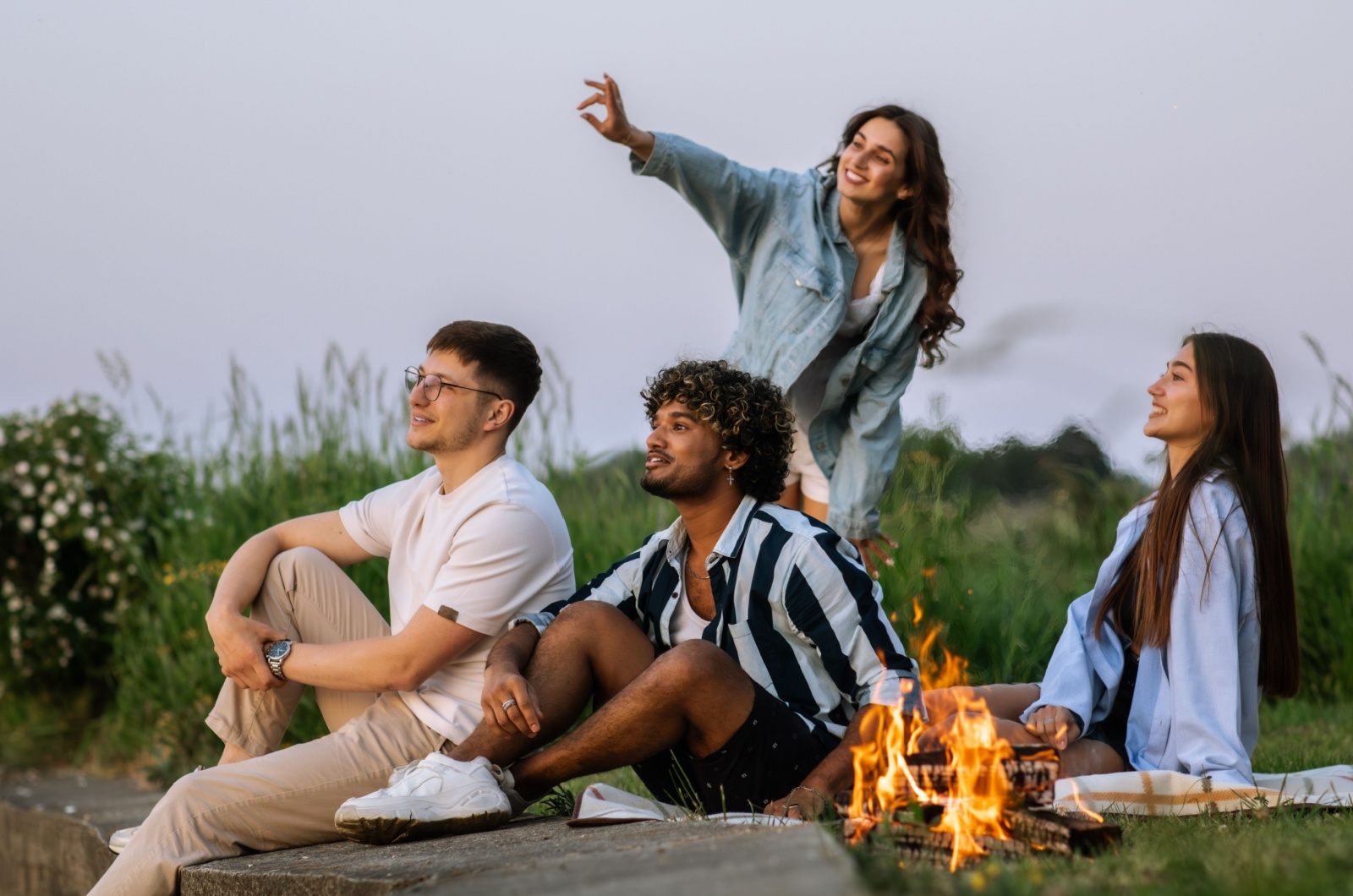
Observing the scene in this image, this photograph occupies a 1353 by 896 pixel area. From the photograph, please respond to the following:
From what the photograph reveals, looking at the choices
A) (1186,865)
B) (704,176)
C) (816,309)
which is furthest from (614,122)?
(1186,865)

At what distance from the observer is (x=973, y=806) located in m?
2.46

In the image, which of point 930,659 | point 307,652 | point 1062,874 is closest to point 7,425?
point 307,652

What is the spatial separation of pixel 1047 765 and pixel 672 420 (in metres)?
1.49

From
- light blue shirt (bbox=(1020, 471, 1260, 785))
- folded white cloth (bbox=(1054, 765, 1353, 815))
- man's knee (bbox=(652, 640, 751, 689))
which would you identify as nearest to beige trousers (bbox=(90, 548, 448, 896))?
man's knee (bbox=(652, 640, 751, 689))

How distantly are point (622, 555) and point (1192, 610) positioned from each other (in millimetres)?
3152

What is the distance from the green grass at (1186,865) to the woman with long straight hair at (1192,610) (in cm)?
31

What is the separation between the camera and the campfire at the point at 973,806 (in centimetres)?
240

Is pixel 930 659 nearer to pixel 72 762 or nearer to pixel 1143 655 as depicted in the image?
pixel 1143 655

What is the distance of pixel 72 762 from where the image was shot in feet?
23.3

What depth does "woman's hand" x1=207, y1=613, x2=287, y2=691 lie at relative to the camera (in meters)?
3.52

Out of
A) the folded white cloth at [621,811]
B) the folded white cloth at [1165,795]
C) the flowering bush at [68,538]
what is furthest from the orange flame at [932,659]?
the flowering bush at [68,538]

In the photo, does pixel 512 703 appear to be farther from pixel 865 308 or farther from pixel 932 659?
pixel 932 659

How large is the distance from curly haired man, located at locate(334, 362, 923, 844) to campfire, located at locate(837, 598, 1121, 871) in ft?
1.45

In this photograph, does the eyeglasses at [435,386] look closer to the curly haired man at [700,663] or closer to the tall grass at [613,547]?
the curly haired man at [700,663]
